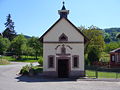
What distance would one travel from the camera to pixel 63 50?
105ft

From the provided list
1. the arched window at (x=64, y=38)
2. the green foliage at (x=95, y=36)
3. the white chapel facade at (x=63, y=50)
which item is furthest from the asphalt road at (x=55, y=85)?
the green foliage at (x=95, y=36)

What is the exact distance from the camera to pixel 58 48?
32.1 meters

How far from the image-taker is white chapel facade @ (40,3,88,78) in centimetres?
3177

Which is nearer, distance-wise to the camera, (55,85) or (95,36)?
(55,85)

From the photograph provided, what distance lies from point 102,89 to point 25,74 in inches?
605

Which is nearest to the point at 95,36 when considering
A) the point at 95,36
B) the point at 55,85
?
the point at 95,36

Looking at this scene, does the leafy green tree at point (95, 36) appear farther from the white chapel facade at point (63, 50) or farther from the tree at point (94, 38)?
the white chapel facade at point (63, 50)

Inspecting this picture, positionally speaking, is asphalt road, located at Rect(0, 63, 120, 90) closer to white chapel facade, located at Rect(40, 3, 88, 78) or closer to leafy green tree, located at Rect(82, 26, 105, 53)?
white chapel facade, located at Rect(40, 3, 88, 78)

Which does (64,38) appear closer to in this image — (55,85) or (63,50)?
(63,50)

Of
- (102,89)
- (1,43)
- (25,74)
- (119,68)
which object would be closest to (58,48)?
(25,74)

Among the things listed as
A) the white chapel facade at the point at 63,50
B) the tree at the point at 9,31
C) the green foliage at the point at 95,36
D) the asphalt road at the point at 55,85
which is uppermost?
the tree at the point at 9,31

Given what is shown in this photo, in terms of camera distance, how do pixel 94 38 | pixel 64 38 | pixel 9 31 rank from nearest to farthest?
1. pixel 64 38
2. pixel 94 38
3. pixel 9 31

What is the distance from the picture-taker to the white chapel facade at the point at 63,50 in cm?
3177

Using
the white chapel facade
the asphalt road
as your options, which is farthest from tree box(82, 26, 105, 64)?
the asphalt road
